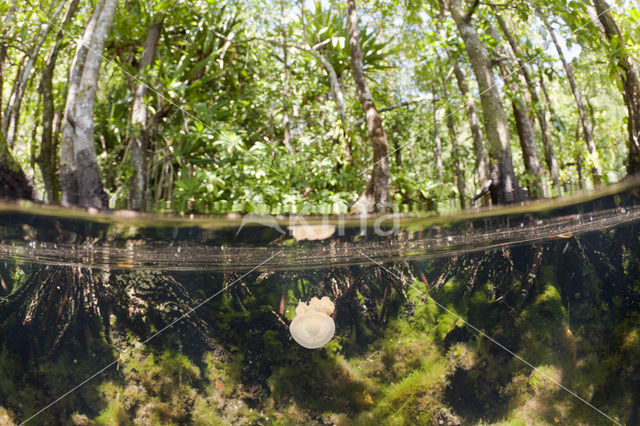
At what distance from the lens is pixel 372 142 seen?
113 centimetres

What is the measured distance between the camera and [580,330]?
188 centimetres

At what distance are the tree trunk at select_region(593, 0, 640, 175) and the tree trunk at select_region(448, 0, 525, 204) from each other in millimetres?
341

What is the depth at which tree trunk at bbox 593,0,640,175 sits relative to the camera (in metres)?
1.10

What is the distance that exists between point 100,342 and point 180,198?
1.20 meters

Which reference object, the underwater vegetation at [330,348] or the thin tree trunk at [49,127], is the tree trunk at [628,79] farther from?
the thin tree trunk at [49,127]

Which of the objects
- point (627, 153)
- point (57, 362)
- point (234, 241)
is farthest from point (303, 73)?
point (57, 362)

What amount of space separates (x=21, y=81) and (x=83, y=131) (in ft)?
1.06

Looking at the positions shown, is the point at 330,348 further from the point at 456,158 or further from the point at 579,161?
the point at 579,161

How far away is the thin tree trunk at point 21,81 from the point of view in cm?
103

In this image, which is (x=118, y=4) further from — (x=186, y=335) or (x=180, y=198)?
(x=186, y=335)

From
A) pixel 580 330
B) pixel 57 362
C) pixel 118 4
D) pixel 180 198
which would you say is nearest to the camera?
pixel 180 198

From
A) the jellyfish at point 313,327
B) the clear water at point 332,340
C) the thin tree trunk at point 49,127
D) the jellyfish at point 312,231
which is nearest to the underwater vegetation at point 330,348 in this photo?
the clear water at point 332,340

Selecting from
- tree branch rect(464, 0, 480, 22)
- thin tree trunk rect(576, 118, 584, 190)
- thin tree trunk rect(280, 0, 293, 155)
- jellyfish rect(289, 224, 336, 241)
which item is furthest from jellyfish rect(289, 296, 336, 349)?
tree branch rect(464, 0, 480, 22)

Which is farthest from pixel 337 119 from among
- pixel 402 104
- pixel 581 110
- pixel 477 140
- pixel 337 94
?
pixel 581 110
